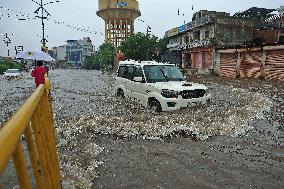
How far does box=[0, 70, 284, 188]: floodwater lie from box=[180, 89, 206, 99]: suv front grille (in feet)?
1.39

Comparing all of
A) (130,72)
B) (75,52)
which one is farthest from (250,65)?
(75,52)

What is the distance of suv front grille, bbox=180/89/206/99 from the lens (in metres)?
9.63

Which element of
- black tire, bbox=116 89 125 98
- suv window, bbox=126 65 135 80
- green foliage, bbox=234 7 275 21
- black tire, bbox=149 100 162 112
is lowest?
black tire, bbox=149 100 162 112

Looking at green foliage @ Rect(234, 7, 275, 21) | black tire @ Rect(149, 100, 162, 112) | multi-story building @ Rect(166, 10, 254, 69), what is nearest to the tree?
multi-story building @ Rect(166, 10, 254, 69)

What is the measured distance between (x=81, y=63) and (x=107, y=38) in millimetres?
39609

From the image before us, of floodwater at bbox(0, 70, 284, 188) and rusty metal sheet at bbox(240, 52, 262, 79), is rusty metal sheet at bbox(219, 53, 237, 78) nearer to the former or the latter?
rusty metal sheet at bbox(240, 52, 262, 79)

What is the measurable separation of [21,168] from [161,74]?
9685 millimetres

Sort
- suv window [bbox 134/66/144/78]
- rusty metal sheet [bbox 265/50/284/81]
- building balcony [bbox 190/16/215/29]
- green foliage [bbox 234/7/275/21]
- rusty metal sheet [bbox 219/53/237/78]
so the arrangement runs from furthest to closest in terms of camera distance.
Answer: green foliage [bbox 234/7/275/21] < building balcony [bbox 190/16/215/29] < rusty metal sheet [bbox 219/53/237/78] < rusty metal sheet [bbox 265/50/284/81] < suv window [bbox 134/66/144/78]

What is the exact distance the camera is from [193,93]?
9875 mm

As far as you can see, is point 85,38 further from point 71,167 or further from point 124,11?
point 71,167

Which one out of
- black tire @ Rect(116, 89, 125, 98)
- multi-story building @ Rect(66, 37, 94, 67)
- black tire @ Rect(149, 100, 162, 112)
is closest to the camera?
black tire @ Rect(149, 100, 162, 112)

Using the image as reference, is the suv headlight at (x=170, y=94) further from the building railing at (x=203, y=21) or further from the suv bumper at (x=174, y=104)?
the building railing at (x=203, y=21)

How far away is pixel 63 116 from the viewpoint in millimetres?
10188

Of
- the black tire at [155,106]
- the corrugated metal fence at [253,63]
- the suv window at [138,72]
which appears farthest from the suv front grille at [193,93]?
the corrugated metal fence at [253,63]
